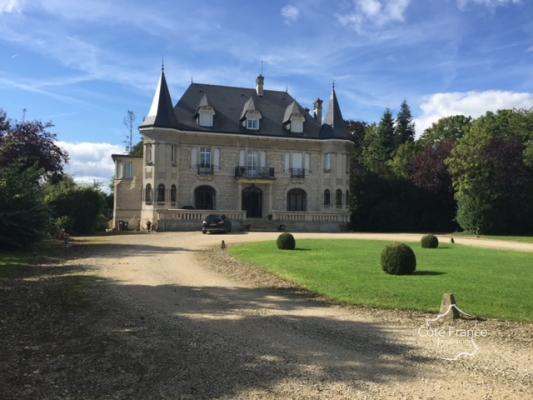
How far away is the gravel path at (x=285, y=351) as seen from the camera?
525 centimetres

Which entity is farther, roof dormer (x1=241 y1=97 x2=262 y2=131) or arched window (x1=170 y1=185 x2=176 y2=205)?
roof dormer (x1=241 y1=97 x2=262 y2=131)

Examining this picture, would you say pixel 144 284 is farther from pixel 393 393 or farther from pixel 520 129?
pixel 520 129

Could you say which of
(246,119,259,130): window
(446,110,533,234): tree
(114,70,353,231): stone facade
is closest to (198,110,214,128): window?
(114,70,353,231): stone facade

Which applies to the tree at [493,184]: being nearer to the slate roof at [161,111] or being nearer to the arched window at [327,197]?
the arched window at [327,197]

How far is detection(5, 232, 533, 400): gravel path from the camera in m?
5.25

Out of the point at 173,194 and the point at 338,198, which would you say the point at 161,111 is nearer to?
the point at 173,194

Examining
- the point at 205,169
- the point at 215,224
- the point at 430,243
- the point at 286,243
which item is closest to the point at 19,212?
the point at 286,243

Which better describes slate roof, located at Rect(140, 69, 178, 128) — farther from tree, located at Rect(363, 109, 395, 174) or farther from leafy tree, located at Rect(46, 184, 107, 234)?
tree, located at Rect(363, 109, 395, 174)

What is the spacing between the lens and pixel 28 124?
96.6ft

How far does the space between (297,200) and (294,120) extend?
7226mm

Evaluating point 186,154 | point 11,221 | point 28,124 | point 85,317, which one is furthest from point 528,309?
point 186,154

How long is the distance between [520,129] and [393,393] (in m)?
44.2

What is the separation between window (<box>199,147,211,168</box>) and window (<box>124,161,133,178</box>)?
20.1ft

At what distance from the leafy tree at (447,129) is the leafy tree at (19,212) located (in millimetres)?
46824
